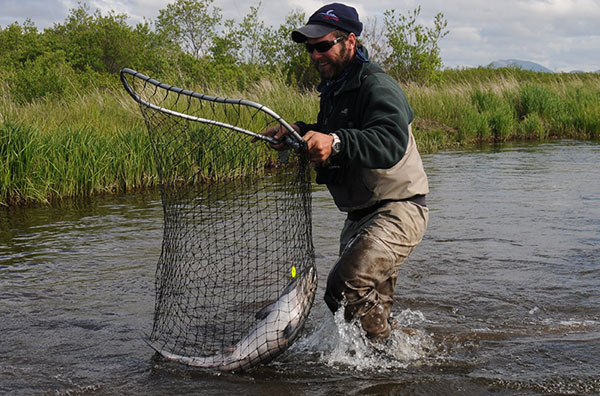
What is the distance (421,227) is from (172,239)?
146 cm

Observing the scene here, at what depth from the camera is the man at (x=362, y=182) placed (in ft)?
11.7

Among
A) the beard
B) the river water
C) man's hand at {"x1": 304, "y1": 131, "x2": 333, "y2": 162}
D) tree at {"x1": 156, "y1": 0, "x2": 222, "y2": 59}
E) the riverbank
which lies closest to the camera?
man's hand at {"x1": 304, "y1": 131, "x2": 333, "y2": 162}

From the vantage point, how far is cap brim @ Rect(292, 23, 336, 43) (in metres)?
3.53

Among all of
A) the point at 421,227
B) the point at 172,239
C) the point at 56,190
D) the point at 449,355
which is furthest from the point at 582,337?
the point at 56,190

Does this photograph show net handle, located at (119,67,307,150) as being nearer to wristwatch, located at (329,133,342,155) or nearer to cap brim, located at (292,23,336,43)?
wristwatch, located at (329,133,342,155)

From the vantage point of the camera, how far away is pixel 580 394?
3.55 m

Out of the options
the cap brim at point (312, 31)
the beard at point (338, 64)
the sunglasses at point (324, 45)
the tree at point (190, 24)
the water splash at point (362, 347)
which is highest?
the tree at point (190, 24)

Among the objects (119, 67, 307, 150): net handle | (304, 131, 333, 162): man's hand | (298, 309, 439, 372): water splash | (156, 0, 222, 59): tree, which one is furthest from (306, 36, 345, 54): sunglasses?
(156, 0, 222, 59): tree

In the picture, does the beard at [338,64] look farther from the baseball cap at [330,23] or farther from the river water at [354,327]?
the river water at [354,327]

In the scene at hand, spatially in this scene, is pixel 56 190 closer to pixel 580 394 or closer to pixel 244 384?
pixel 244 384

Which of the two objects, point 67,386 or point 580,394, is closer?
point 580,394

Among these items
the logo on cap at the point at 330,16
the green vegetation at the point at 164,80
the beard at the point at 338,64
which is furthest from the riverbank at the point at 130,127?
the logo on cap at the point at 330,16

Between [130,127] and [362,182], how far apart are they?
8.70 metres

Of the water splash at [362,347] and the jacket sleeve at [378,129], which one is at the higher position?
the jacket sleeve at [378,129]
